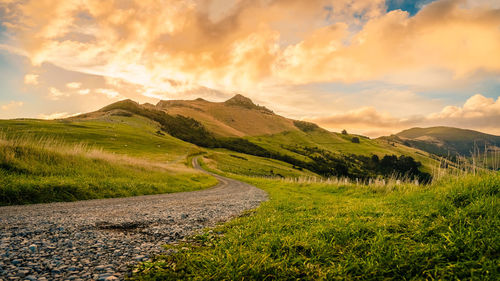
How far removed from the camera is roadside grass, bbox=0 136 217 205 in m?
15.2

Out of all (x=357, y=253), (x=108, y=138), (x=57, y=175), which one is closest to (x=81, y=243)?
(x=357, y=253)

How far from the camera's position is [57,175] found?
19969mm

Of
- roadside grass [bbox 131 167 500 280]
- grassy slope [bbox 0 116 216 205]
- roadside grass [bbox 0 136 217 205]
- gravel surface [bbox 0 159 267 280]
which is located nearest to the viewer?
roadside grass [bbox 131 167 500 280]

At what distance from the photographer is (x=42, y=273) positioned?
4.77m

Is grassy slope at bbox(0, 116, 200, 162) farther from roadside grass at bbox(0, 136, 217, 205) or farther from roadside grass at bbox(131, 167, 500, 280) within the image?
roadside grass at bbox(131, 167, 500, 280)

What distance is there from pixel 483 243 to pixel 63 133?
12551 cm

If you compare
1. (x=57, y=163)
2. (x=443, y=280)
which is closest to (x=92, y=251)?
(x=443, y=280)

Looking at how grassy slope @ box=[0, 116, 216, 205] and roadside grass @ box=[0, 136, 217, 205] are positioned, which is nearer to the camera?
roadside grass @ box=[0, 136, 217, 205]

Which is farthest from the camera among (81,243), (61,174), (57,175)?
(61,174)

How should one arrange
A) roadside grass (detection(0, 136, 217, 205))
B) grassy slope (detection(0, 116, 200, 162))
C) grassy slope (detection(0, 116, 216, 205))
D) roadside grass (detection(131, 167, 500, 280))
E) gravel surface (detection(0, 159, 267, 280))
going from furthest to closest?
1. grassy slope (detection(0, 116, 200, 162))
2. grassy slope (detection(0, 116, 216, 205))
3. roadside grass (detection(0, 136, 217, 205))
4. gravel surface (detection(0, 159, 267, 280))
5. roadside grass (detection(131, 167, 500, 280))

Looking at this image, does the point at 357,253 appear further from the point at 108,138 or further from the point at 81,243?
the point at 108,138

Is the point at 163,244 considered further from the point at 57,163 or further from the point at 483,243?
the point at 57,163

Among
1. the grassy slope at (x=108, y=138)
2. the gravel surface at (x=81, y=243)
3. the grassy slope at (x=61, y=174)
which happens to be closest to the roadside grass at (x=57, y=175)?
the grassy slope at (x=61, y=174)

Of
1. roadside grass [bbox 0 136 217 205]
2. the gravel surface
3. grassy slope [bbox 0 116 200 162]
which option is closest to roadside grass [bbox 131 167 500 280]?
the gravel surface
